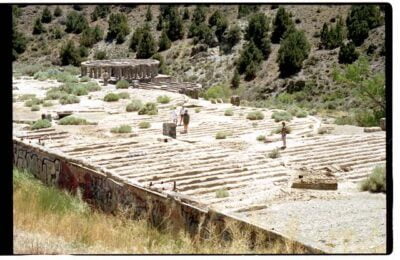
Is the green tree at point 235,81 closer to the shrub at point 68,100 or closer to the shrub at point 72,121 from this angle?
the shrub at point 68,100

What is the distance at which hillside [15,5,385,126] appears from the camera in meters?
35.5

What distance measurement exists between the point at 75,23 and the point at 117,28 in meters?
4.05

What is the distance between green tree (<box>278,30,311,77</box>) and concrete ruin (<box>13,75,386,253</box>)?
55.7ft

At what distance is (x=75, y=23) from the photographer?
158ft

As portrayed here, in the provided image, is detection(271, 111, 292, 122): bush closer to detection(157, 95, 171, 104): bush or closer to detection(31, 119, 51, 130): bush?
detection(157, 95, 171, 104): bush

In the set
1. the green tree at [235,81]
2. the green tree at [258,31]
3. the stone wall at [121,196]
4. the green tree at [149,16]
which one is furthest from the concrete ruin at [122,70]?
the stone wall at [121,196]

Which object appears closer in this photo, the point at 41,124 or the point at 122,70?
the point at 41,124

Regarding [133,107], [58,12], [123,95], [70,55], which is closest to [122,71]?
[123,95]

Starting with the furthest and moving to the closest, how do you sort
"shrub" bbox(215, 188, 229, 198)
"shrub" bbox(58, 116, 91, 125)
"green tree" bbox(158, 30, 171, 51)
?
"green tree" bbox(158, 30, 171, 51) < "shrub" bbox(58, 116, 91, 125) < "shrub" bbox(215, 188, 229, 198)

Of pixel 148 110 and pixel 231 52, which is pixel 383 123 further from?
pixel 231 52

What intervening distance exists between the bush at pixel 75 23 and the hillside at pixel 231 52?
0.39 metres

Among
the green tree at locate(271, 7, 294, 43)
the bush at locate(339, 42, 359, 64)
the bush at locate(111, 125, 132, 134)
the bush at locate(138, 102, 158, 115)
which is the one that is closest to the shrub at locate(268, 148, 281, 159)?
the bush at locate(111, 125, 132, 134)

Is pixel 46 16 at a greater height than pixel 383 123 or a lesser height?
greater
